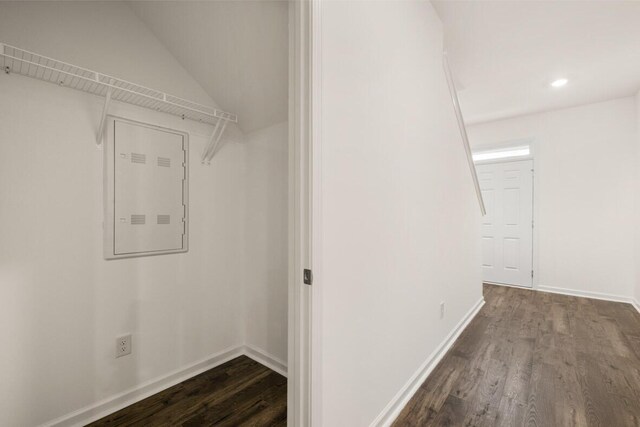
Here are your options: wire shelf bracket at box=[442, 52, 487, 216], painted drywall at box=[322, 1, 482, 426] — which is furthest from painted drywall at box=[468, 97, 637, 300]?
painted drywall at box=[322, 1, 482, 426]

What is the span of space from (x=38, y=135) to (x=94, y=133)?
0.22m

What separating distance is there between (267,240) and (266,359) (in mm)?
875

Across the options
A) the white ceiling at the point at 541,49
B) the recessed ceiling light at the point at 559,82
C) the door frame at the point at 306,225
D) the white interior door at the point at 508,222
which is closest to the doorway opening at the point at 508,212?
the white interior door at the point at 508,222

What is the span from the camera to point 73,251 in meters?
1.42

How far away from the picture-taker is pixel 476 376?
71.4 inches

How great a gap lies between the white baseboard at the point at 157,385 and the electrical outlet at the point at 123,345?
23 cm

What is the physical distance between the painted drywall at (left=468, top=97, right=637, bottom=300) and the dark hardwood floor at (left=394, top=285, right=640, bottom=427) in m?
0.76

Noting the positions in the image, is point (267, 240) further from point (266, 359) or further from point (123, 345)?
point (123, 345)

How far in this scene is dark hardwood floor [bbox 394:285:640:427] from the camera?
148 centimetres

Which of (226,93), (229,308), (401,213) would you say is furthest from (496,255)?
(226,93)

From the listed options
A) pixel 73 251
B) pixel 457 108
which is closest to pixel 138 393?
pixel 73 251

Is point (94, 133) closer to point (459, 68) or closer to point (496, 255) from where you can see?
point (459, 68)

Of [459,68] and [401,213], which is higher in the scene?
[459,68]

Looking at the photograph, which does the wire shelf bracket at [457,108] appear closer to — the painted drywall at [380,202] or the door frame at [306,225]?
the painted drywall at [380,202]
